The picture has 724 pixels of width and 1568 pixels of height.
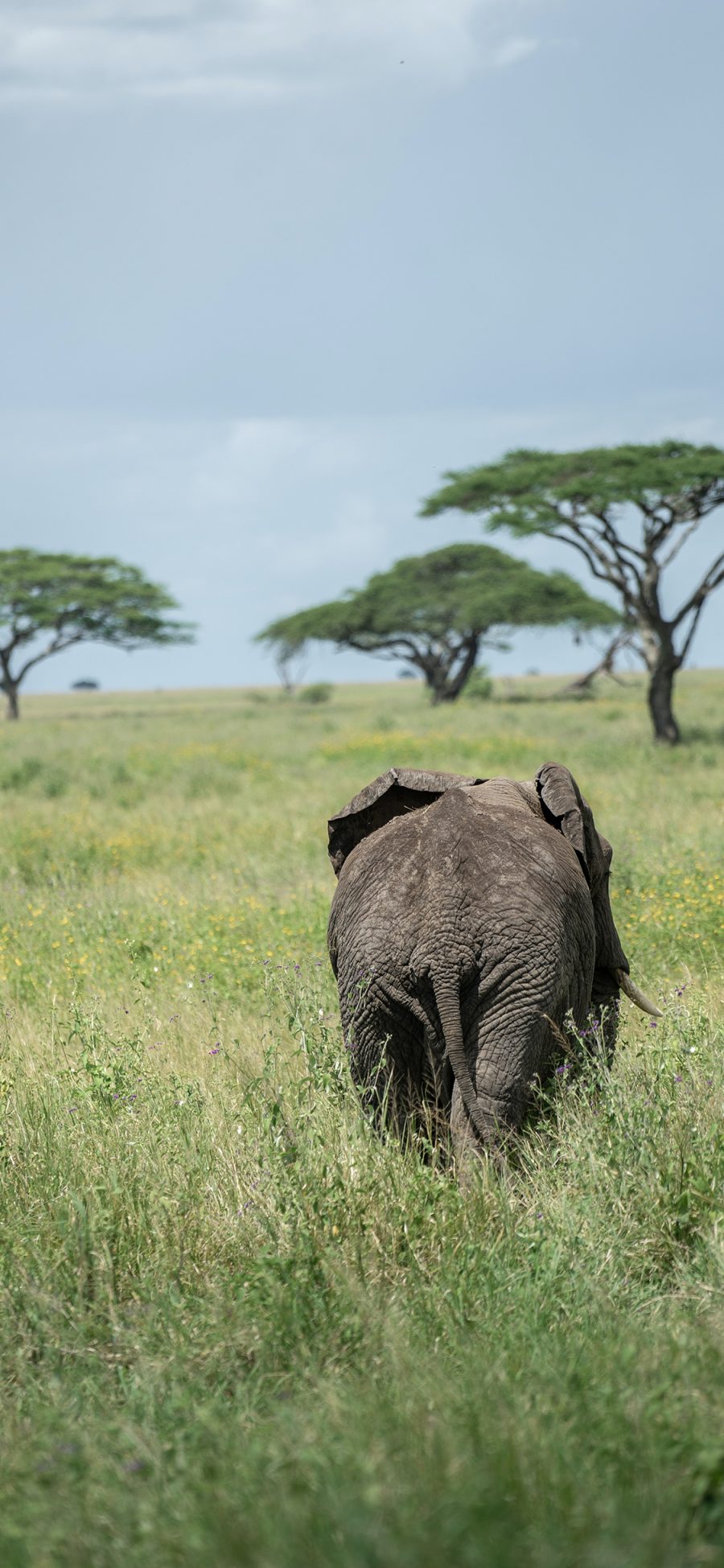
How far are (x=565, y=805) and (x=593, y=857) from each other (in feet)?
Result: 0.73

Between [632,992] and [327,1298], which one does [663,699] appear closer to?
[632,992]

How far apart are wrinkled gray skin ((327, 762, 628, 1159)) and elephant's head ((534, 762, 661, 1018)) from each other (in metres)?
0.03

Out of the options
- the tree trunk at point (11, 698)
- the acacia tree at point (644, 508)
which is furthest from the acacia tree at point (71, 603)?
the acacia tree at point (644, 508)

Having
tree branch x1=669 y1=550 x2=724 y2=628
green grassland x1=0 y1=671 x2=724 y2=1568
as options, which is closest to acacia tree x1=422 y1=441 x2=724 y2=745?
tree branch x1=669 y1=550 x2=724 y2=628

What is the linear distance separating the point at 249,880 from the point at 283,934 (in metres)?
2.38

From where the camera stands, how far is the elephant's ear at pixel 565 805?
4004 mm

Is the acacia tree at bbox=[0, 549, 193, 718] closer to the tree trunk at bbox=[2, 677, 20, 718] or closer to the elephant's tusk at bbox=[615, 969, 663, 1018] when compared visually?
the tree trunk at bbox=[2, 677, 20, 718]

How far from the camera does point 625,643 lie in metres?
45.9

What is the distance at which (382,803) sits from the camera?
13.8ft

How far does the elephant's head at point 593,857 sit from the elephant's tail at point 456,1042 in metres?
0.85

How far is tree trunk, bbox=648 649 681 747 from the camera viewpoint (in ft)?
71.3

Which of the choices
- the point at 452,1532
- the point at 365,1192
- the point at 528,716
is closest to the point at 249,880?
the point at 365,1192

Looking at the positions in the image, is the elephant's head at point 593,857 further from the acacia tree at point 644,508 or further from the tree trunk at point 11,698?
the tree trunk at point 11,698

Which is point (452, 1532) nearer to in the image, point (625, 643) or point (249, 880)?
point (249, 880)
